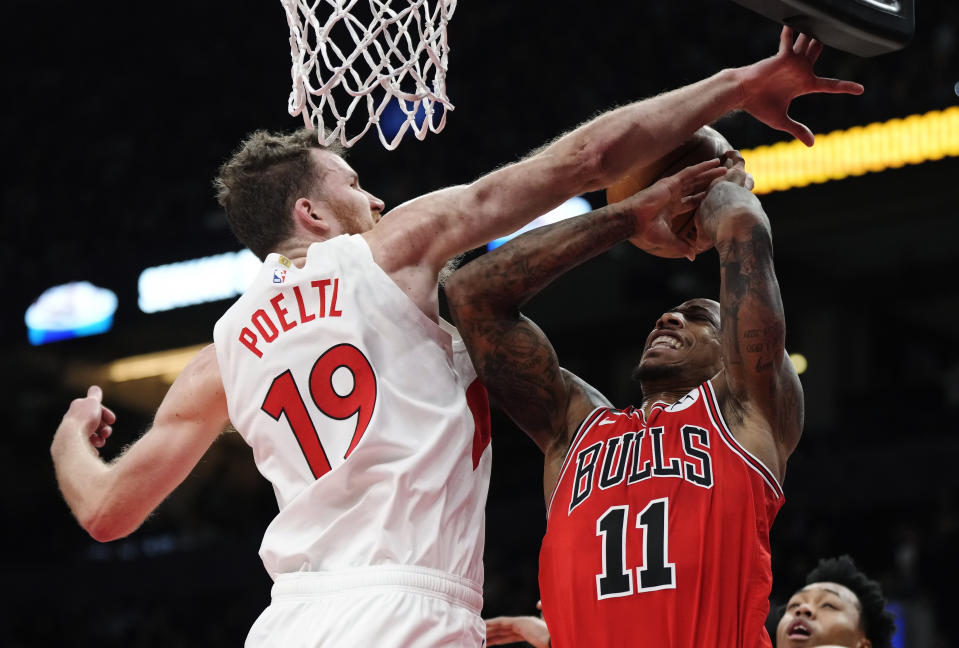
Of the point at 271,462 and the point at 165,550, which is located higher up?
the point at 165,550

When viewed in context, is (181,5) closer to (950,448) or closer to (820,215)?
(820,215)

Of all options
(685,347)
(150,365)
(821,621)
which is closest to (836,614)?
(821,621)

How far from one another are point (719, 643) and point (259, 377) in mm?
1315

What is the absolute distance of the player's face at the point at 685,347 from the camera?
149 inches

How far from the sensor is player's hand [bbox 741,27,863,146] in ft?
11.2

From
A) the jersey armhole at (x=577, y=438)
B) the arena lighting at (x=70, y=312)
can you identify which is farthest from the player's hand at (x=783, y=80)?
the arena lighting at (x=70, y=312)

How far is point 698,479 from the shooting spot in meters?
3.38

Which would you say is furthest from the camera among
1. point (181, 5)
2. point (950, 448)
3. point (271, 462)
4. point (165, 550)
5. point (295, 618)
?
point (181, 5)

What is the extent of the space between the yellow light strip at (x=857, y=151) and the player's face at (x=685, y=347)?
633 centimetres

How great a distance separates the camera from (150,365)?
15016 millimetres

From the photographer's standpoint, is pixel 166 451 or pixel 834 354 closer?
pixel 166 451

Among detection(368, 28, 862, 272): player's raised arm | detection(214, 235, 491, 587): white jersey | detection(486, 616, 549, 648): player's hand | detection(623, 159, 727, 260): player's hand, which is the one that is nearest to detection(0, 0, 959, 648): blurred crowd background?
detection(486, 616, 549, 648): player's hand

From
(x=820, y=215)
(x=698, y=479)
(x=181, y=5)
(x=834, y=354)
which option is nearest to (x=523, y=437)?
(x=834, y=354)

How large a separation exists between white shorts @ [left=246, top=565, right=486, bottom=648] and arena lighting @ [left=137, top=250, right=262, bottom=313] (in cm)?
972
